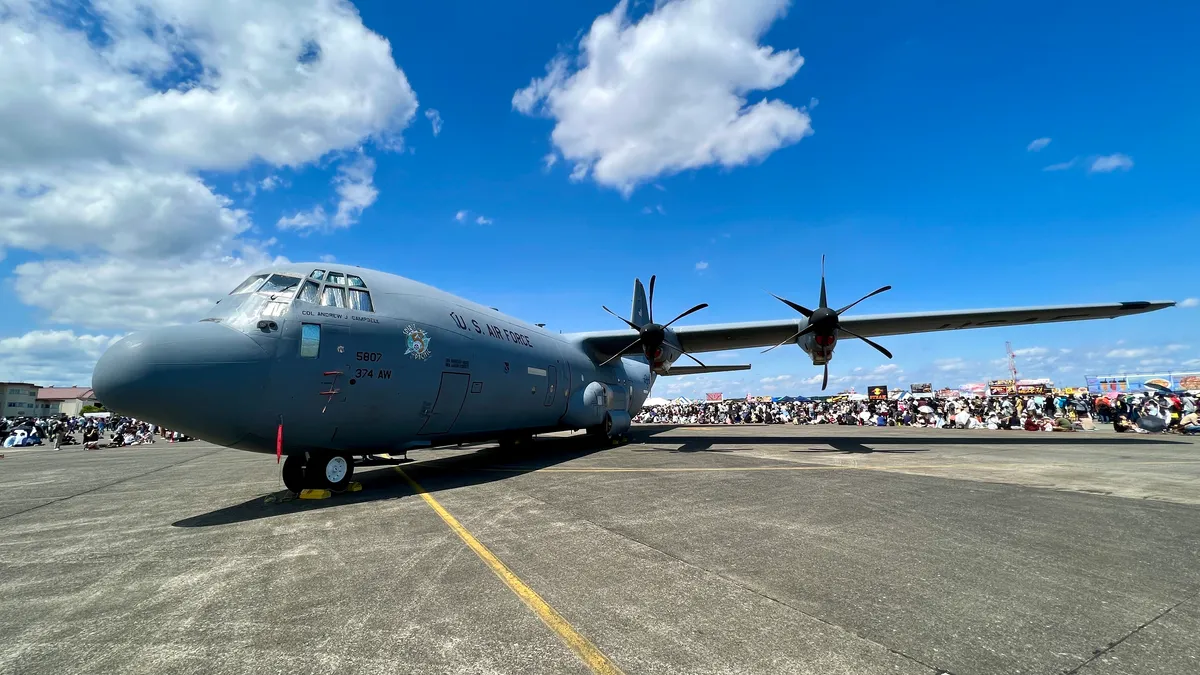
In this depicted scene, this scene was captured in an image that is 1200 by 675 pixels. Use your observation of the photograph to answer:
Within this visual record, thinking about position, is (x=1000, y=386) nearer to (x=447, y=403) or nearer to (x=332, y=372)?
(x=447, y=403)

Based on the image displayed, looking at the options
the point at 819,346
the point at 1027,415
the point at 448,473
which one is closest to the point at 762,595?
the point at 448,473

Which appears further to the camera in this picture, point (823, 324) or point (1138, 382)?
point (1138, 382)

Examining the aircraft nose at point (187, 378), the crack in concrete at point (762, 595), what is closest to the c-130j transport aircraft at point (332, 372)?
the aircraft nose at point (187, 378)

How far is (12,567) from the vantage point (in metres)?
5.46

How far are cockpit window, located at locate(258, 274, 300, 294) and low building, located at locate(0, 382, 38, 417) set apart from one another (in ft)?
347

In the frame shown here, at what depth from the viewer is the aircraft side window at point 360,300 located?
956 cm

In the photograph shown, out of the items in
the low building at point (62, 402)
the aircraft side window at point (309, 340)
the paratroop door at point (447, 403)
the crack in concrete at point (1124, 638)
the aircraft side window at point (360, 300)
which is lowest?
the low building at point (62, 402)

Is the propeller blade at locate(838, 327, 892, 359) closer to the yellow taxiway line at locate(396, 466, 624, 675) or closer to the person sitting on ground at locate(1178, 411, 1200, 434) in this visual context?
the yellow taxiway line at locate(396, 466, 624, 675)

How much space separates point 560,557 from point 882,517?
4420 mm

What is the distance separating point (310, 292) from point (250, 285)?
110 cm

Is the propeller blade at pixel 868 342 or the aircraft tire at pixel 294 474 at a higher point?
the propeller blade at pixel 868 342

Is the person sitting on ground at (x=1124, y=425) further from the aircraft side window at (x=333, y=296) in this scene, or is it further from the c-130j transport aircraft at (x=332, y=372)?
the aircraft side window at (x=333, y=296)

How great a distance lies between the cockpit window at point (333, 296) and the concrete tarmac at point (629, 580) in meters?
3.49

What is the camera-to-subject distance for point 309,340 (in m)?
8.55
